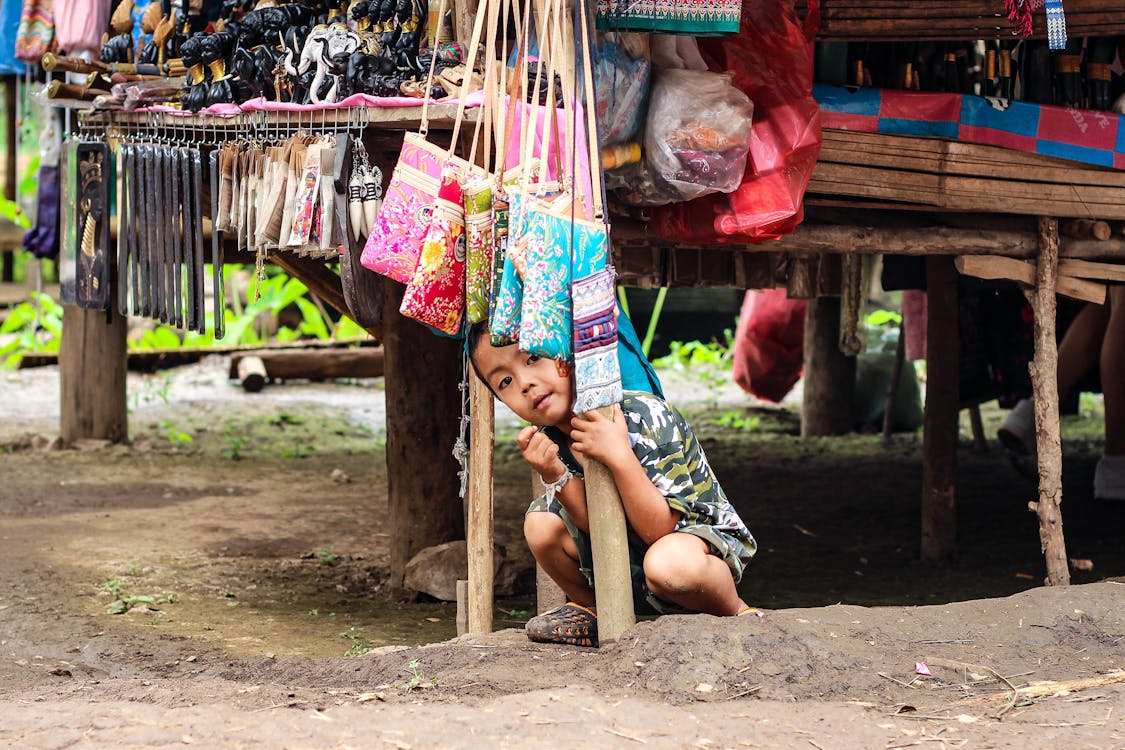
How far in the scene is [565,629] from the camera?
149 inches

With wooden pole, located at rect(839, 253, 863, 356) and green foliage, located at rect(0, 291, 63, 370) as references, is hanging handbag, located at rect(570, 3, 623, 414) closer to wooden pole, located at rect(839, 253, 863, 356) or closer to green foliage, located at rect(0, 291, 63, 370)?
wooden pole, located at rect(839, 253, 863, 356)

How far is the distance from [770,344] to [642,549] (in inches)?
275

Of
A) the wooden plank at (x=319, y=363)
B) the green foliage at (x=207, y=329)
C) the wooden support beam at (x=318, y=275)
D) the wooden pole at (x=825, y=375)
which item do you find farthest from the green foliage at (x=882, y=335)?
the wooden support beam at (x=318, y=275)

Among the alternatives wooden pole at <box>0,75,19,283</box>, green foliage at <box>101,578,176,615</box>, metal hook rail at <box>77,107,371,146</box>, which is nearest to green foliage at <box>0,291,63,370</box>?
wooden pole at <box>0,75,19,283</box>

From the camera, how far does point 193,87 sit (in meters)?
4.62

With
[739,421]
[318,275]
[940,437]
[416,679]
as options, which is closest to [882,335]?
[739,421]

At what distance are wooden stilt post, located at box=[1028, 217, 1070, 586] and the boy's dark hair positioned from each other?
2.44m

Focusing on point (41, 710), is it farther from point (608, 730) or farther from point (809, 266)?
point (809, 266)

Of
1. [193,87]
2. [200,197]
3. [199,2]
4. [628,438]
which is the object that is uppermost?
[199,2]

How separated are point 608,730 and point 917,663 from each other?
38.2 inches

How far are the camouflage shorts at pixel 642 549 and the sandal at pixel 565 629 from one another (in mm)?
115

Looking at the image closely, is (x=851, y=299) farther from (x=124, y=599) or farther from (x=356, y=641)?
(x=124, y=599)

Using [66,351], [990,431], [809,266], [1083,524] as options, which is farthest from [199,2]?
[990,431]

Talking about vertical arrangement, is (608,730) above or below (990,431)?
above
